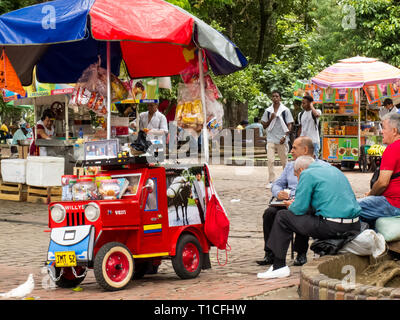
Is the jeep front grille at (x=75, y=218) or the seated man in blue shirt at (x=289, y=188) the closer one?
the jeep front grille at (x=75, y=218)

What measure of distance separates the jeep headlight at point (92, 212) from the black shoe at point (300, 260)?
235 cm

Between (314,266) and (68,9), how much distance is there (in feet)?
12.1

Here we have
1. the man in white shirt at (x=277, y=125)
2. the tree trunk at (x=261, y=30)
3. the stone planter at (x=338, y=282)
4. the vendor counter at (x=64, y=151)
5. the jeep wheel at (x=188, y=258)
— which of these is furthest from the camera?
the tree trunk at (x=261, y=30)

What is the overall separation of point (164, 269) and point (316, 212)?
6.52ft

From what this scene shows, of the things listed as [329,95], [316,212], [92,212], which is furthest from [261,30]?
[92,212]

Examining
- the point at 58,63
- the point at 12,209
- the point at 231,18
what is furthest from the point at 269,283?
the point at 231,18

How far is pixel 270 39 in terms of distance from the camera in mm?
40719

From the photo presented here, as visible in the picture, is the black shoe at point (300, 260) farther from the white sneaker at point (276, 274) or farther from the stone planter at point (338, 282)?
the stone planter at point (338, 282)

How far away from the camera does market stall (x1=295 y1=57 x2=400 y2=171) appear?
64.7 ft

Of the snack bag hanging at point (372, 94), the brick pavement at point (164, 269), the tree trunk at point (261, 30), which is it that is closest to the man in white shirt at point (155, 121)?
the brick pavement at point (164, 269)

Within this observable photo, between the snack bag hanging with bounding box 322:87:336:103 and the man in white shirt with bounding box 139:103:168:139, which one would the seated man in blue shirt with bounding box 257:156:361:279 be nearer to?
the man in white shirt with bounding box 139:103:168:139

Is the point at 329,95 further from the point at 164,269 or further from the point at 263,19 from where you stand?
the point at 263,19

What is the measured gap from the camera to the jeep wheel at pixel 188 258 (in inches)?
277

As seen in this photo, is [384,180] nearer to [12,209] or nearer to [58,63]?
[58,63]
